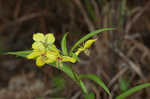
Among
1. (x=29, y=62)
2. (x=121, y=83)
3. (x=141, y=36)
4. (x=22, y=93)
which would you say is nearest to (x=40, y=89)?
(x=22, y=93)

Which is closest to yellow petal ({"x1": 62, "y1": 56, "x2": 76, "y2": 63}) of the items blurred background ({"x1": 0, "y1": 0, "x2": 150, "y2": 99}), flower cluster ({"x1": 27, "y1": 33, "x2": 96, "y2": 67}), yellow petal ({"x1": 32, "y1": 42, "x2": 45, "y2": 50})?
flower cluster ({"x1": 27, "y1": 33, "x2": 96, "y2": 67})

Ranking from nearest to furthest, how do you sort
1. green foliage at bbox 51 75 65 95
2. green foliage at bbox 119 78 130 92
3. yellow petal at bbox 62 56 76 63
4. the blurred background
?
yellow petal at bbox 62 56 76 63, green foliage at bbox 119 78 130 92, the blurred background, green foliage at bbox 51 75 65 95

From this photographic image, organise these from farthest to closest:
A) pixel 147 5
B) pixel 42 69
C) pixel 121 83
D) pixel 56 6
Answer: pixel 56 6, pixel 42 69, pixel 147 5, pixel 121 83

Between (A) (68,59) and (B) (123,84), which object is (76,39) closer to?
(B) (123,84)

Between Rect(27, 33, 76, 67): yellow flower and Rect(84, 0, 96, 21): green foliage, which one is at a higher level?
Rect(84, 0, 96, 21): green foliage

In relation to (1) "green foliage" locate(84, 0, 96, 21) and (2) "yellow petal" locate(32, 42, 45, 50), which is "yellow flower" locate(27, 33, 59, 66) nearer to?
(2) "yellow petal" locate(32, 42, 45, 50)

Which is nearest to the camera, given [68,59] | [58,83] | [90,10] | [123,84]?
[68,59]

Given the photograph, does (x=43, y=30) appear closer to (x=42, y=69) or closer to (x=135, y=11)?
(x=42, y=69)

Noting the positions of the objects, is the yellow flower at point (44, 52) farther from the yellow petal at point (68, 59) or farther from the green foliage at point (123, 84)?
the green foliage at point (123, 84)

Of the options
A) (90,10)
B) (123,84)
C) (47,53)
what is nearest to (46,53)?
(47,53)
